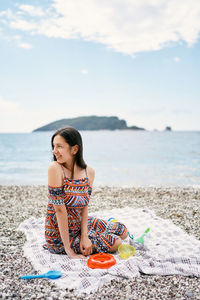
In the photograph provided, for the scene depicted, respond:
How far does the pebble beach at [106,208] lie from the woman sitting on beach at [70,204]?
548 mm

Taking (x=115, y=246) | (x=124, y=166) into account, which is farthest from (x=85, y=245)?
(x=124, y=166)

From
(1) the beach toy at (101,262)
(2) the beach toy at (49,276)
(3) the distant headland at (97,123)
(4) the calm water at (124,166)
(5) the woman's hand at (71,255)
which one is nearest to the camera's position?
(2) the beach toy at (49,276)

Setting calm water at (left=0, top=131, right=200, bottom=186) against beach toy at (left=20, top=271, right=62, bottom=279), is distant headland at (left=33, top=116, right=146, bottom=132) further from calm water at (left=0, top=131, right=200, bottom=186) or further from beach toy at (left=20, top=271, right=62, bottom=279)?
beach toy at (left=20, top=271, right=62, bottom=279)

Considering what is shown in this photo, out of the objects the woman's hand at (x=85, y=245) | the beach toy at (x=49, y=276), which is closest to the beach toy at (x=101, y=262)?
the woman's hand at (x=85, y=245)

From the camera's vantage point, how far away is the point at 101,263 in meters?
3.17

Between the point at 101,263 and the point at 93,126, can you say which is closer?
the point at 101,263

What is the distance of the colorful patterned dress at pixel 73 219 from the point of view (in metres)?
3.34

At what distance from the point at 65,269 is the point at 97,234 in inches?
28.8

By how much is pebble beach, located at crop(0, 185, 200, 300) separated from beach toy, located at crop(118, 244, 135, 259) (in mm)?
495

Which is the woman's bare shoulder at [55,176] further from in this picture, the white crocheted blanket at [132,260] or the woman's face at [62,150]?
the white crocheted blanket at [132,260]

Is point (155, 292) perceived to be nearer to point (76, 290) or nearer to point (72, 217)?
point (76, 290)

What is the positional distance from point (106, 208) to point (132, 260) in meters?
3.02

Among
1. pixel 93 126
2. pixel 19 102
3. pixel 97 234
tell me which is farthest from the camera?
pixel 93 126

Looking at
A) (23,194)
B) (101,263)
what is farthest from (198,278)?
Result: (23,194)
